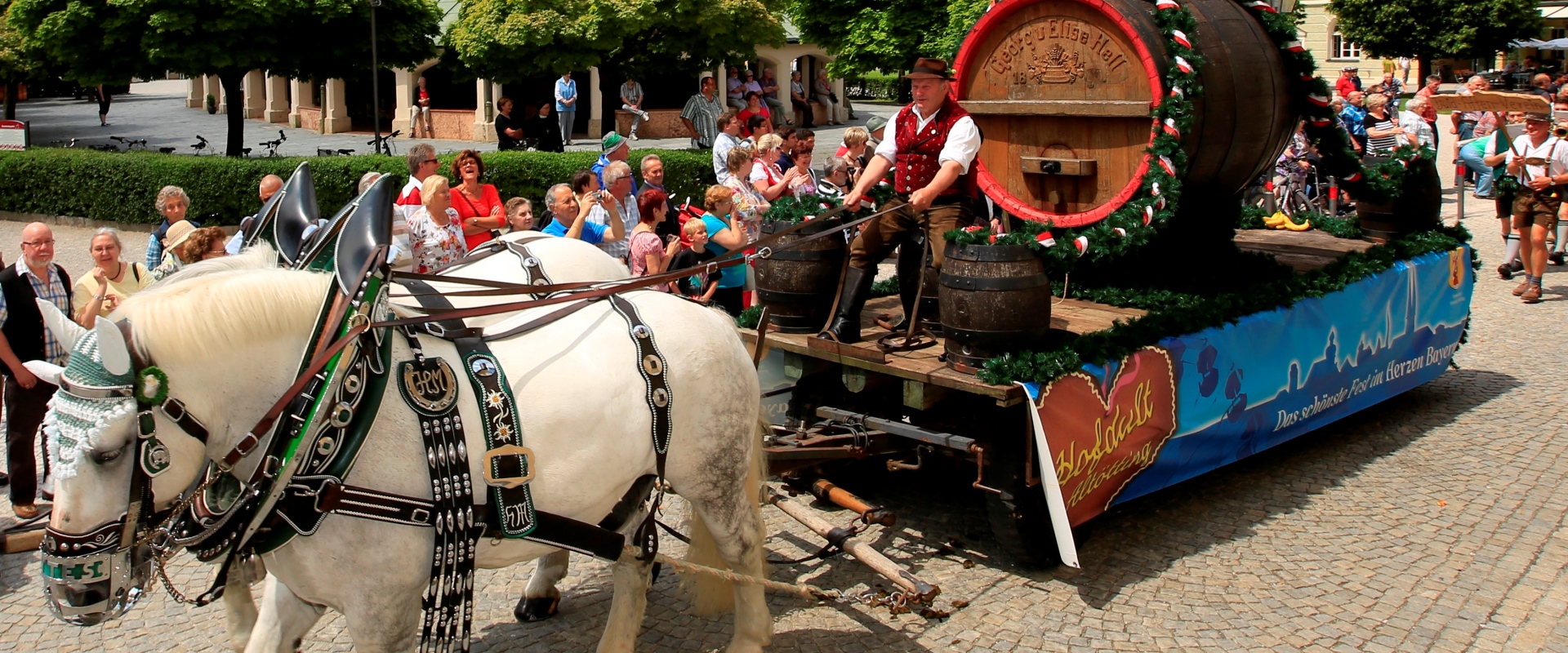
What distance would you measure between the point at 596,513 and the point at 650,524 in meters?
0.39

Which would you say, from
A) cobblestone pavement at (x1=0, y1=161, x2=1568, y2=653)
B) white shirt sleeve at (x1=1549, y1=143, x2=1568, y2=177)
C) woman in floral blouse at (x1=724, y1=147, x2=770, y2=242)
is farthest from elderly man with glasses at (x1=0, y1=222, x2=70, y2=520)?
white shirt sleeve at (x1=1549, y1=143, x2=1568, y2=177)

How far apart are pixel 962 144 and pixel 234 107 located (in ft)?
58.8

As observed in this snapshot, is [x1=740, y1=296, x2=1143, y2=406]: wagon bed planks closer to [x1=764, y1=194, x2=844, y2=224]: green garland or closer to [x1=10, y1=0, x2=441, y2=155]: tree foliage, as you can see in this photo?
[x1=764, y1=194, x2=844, y2=224]: green garland

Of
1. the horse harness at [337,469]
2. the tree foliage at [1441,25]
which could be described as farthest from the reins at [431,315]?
the tree foliage at [1441,25]

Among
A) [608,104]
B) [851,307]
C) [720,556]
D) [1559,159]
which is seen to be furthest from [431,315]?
[608,104]

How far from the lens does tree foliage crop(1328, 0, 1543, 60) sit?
40.1 metres

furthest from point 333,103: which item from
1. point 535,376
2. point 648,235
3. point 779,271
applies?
point 535,376

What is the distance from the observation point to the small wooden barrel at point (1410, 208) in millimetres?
7617

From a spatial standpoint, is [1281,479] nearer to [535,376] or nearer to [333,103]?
[535,376]

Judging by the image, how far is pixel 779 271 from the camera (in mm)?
5703

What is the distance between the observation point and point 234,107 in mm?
20047

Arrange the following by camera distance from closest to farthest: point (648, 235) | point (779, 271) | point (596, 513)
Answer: point (596, 513) → point (779, 271) → point (648, 235)

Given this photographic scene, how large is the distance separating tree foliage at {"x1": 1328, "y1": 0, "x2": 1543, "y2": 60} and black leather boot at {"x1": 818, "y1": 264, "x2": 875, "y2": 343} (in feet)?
138

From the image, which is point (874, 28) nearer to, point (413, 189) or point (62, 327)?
point (413, 189)
